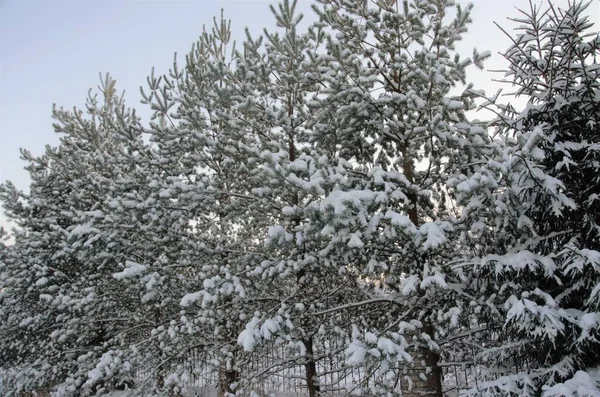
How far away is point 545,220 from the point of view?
5.45 metres

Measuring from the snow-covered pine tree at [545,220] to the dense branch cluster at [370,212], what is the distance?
33mm

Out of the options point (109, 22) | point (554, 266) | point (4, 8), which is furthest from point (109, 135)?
point (554, 266)

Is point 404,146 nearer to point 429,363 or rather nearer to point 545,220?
point 545,220

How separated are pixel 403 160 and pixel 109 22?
7.85 meters

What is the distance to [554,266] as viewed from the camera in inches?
186

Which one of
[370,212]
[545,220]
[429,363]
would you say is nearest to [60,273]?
[370,212]

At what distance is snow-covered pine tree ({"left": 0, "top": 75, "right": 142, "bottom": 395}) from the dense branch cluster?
0.34 m

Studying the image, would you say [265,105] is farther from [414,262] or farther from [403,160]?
[414,262]

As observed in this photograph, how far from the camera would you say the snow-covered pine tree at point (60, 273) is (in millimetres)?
10109

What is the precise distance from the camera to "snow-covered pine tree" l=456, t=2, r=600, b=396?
14.7ft

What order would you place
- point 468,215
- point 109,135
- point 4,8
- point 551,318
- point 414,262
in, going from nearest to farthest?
point 551,318, point 4,8, point 468,215, point 414,262, point 109,135

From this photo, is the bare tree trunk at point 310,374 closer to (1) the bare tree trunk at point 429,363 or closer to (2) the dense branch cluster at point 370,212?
(2) the dense branch cluster at point 370,212

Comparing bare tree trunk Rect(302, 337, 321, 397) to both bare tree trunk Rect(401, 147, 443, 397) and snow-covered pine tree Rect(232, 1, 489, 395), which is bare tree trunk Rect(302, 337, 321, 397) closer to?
snow-covered pine tree Rect(232, 1, 489, 395)

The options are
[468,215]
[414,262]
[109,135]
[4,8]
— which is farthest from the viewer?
[109,135]
